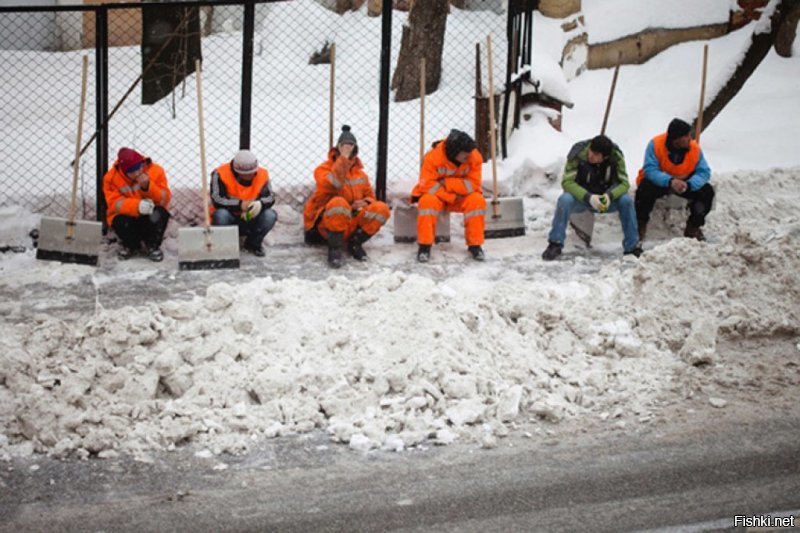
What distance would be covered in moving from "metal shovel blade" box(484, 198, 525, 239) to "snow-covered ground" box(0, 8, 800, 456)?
34 centimetres

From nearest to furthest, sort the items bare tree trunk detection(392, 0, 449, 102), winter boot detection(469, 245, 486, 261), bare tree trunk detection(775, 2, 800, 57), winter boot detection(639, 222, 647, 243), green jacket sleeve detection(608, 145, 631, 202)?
winter boot detection(469, 245, 486, 261) → green jacket sleeve detection(608, 145, 631, 202) → winter boot detection(639, 222, 647, 243) → bare tree trunk detection(392, 0, 449, 102) → bare tree trunk detection(775, 2, 800, 57)

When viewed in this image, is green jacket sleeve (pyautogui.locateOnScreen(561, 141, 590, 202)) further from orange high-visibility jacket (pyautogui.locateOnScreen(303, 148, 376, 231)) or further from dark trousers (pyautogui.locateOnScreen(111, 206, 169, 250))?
dark trousers (pyautogui.locateOnScreen(111, 206, 169, 250))

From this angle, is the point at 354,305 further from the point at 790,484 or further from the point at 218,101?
the point at 218,101

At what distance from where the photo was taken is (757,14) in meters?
16.0

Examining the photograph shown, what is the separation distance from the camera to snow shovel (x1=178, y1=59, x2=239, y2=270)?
9938 mm

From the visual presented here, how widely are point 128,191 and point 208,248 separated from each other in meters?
0.92

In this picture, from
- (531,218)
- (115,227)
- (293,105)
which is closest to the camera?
(115,227)

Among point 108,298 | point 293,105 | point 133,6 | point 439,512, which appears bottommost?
point 439,512

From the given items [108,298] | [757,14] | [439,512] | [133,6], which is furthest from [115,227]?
[757,14]

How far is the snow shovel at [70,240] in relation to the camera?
9922mm

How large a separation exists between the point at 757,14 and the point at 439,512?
12.2 meters

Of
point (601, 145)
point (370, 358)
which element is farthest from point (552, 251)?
point (370, 358)

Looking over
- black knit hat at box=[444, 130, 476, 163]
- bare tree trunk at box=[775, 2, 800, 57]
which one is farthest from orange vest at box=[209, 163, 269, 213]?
bare tree trunk at box=[775, 2, 800, 57]

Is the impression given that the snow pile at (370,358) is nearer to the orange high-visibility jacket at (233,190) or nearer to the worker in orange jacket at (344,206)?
the worker in orange jacket at (344,206)
